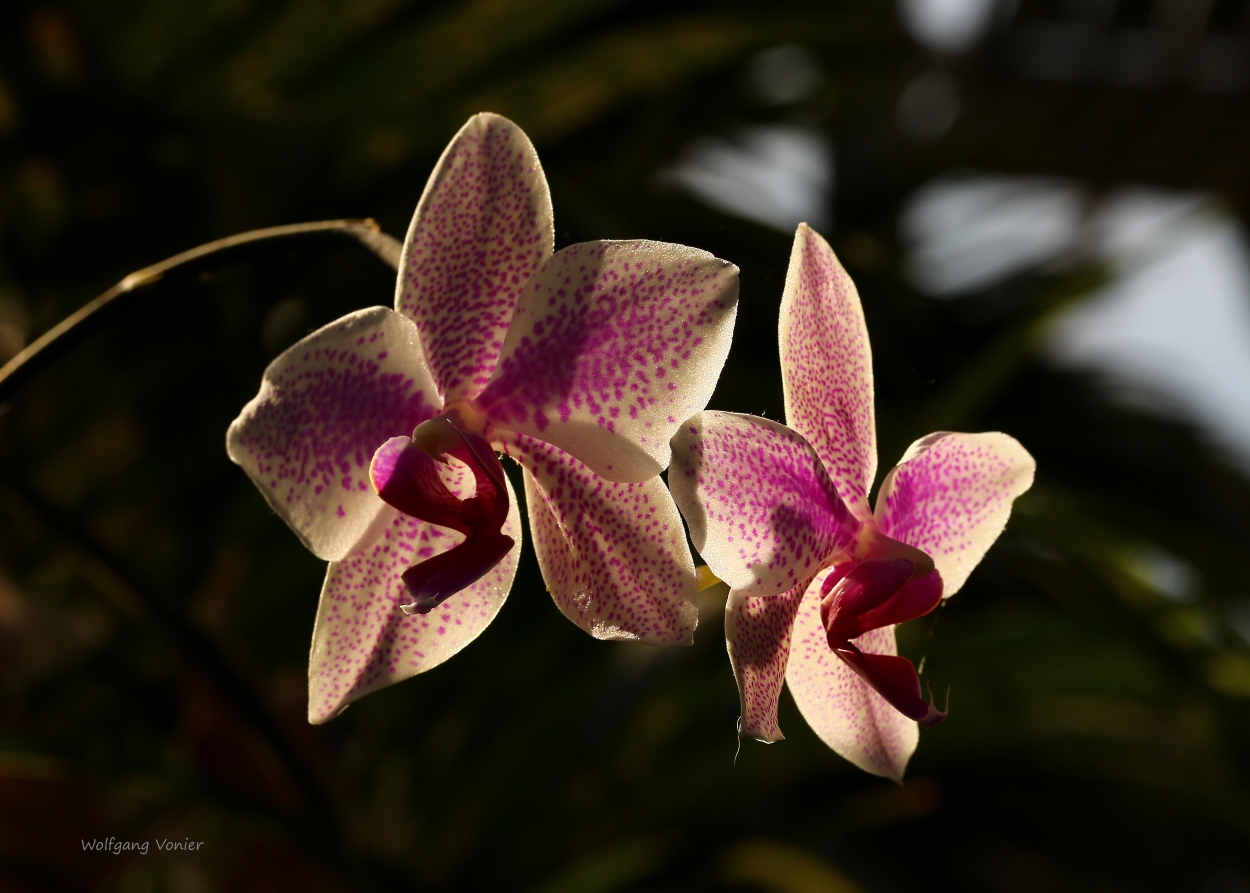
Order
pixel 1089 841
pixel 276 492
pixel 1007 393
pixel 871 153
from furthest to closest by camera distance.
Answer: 1. pixel 871 153
2. pixel 1089 841
3. pixel 1007 393
4. pixel 276 492

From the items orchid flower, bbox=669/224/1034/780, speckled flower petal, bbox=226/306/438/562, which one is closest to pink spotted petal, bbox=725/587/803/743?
orchid flower, bbox=669/224/1034/780

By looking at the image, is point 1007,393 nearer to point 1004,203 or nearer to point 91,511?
point 1004,203

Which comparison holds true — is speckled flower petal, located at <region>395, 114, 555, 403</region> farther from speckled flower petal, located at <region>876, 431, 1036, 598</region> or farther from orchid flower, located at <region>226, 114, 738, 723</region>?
speckled flower petal, located at <region>876, 431, 1036, 598</region>

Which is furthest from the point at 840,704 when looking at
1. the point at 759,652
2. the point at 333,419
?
the point at 333,419

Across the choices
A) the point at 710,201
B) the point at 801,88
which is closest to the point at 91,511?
the point at 710,201

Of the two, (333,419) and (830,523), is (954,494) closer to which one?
(830,523)
